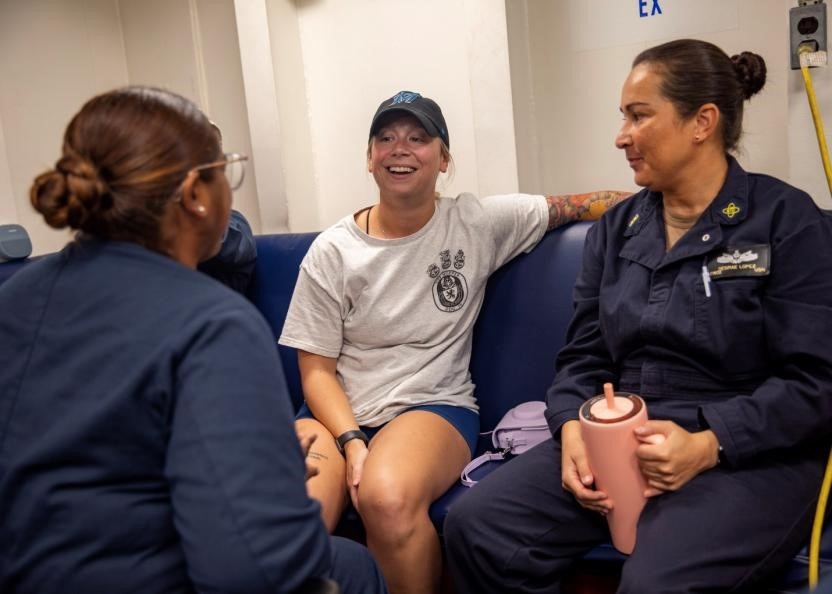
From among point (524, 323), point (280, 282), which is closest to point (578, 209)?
point (524, 323)

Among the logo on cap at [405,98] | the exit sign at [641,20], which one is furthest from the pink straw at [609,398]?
the exit sign at [641,20]

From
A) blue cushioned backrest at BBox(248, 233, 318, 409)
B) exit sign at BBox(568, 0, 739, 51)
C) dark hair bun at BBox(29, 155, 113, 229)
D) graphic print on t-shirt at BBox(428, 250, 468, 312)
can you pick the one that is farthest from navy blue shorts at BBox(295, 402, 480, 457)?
exit sign at BBox(568, 0, 739, 51)

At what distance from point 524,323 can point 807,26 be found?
106cm

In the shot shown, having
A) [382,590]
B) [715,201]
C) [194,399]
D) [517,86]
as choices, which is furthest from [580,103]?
[194,399]

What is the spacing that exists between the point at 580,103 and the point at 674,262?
1.16 m

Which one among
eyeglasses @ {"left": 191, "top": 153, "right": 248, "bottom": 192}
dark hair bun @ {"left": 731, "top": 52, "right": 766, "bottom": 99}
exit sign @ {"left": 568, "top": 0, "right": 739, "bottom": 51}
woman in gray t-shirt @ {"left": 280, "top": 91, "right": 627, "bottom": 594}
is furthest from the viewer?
exit sign @ {"left": 568, "top": 0, "right": 739, "bottom": 51}

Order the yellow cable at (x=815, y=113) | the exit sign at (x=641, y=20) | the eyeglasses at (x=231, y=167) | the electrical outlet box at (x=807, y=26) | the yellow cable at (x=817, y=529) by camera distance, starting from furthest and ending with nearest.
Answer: the exit sign at (x=641, y=20), the electrical outlet box at (x=807, y=26), the yellow cable at (x=815, y=113), the yellow cable at (x=817, y=529), the eyeglasses at (x=231, y=167)

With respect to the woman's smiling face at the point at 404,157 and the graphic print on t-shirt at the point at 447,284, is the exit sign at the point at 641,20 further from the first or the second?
the graphic print on t-shirt at the point at 447,284

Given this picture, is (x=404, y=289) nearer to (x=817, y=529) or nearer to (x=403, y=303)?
(x=403, y=303)

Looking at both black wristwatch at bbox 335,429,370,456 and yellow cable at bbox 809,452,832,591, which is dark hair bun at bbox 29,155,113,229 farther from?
yellow cable at bbox 809,452,832,591

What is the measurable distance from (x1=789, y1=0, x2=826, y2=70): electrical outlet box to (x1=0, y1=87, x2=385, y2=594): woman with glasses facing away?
1.63m

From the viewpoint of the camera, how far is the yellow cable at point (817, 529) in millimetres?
1363

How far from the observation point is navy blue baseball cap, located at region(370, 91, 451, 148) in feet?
6.74

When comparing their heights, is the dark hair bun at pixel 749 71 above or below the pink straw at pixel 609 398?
above
